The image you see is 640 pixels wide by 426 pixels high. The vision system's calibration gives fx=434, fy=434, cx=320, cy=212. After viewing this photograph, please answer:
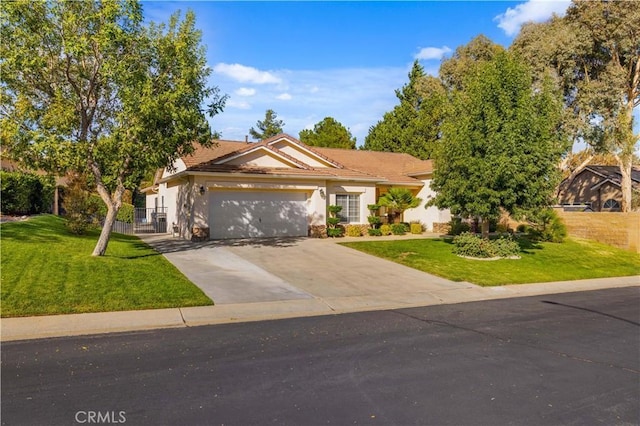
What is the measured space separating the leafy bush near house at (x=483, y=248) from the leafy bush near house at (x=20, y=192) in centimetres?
1963

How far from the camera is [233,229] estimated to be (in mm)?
20922

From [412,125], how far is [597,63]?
15994 millimetres

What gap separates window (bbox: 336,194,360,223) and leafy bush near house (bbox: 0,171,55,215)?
1479cm

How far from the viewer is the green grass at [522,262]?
14742 mm

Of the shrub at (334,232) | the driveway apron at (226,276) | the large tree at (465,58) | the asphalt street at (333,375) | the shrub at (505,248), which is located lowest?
the asphalt street at (333,375)

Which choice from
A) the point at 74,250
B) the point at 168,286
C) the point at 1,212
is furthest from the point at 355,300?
the point at 1,212

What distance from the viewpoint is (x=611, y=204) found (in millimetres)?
37000

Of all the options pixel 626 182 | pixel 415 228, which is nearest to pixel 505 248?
pixel 415 228

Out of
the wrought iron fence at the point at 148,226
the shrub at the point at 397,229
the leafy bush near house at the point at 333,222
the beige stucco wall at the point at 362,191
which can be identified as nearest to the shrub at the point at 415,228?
the shrub at the point at 397,229

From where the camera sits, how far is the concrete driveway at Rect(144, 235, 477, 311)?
1093cm

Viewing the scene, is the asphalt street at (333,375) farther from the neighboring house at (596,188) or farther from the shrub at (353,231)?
the neighboring house at (596,188)

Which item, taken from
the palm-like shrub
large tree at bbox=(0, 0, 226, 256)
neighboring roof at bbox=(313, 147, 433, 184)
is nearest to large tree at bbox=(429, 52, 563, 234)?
the palm-like shrub

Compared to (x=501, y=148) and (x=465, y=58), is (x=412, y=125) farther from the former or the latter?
(x=501, y=148)

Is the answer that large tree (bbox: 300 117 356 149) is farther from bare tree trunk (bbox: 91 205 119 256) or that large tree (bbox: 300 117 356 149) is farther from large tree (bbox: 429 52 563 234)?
bare tree trunk (bbox: 91 205 119 256)
